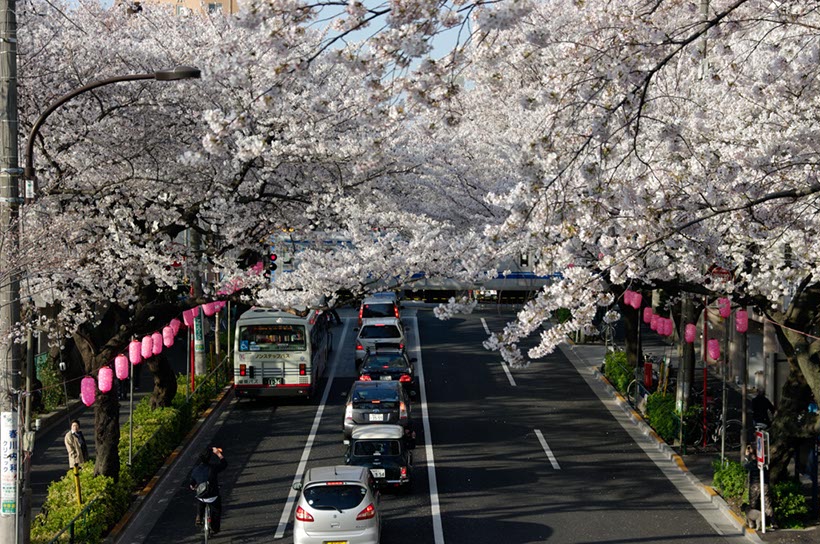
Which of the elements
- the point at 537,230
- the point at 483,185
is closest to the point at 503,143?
the point at 483,185

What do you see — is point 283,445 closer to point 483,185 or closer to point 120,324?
point 120,324

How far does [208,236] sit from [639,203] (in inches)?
468

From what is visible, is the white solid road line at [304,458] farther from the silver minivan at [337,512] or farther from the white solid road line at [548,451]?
the white solid road line at [548,451]

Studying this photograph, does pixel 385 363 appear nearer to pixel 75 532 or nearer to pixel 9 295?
pixel 75 532

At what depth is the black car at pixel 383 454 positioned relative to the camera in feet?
65.2

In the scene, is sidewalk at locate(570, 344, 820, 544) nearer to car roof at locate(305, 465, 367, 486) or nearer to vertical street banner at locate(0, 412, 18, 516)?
car roof at locate(305, 465, 367, 486)

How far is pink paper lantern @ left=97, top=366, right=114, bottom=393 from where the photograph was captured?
1920 cm

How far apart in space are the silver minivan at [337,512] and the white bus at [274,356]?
1289 cm

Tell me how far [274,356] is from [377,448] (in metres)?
9.98

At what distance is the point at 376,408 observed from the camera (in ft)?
78.3

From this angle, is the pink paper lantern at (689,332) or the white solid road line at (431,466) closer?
the white solid road line at (431,466)

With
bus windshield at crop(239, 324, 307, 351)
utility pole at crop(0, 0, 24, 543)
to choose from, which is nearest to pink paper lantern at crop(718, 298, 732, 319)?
bus windshield at crop(239, 324, 307, 351)

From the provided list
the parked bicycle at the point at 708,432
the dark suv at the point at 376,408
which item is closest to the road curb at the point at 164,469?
the dark suv at the point at 376,408

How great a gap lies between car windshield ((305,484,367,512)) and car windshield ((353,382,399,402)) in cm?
755
